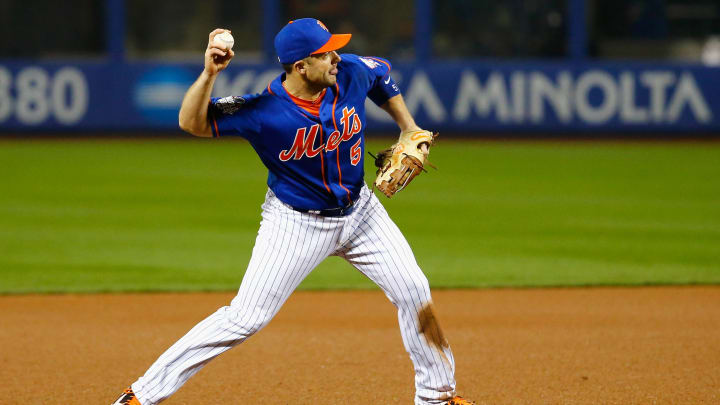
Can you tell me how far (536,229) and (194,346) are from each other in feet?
20.4

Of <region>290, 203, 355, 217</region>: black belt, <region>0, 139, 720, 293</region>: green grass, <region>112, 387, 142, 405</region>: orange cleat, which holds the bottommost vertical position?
<region>0, 139, 720, 293</region>: green grass

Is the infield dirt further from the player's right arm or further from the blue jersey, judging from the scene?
the player's right arm

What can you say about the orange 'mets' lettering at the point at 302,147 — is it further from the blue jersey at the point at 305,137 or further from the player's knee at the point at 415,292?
the player's knee at the point at 415,292

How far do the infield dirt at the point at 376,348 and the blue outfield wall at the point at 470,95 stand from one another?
9.73 meters

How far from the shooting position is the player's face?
3.98m

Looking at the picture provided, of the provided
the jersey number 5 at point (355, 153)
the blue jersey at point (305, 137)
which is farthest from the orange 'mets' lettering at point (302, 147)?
the jersey number 5 at point (355, 153)

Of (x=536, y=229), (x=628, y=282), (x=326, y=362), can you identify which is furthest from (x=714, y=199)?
(x=326, y=362)

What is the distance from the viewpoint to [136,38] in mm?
17438

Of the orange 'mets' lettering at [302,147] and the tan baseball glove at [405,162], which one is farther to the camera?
the tan baseball glove at [405,162]

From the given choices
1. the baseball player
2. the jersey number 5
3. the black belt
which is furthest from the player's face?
the black belt

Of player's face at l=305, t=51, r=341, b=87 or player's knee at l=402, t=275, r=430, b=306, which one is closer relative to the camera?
player's face at l=305, t=51, r=341, b=87

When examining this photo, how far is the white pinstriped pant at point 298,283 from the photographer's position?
4.01 m

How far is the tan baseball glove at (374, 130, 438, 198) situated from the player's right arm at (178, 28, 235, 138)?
0.84m

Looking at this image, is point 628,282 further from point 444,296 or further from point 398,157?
point 398,157
